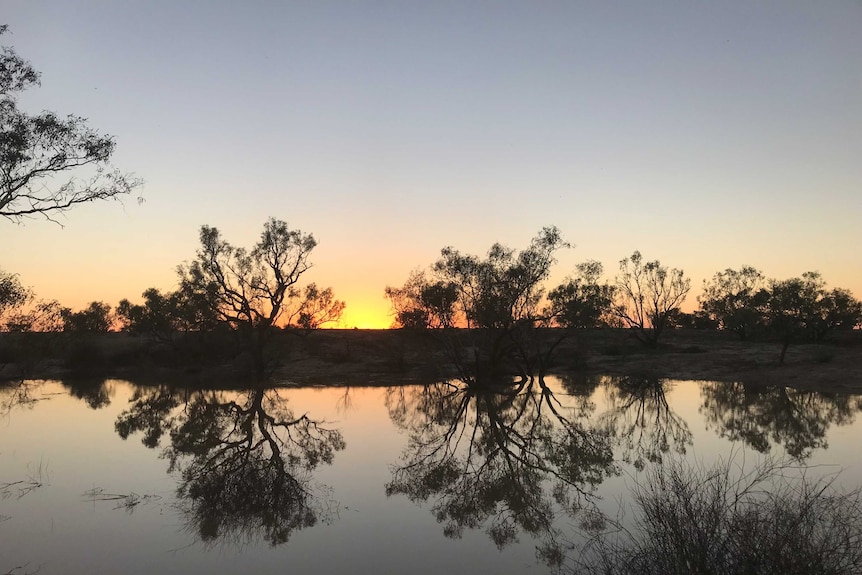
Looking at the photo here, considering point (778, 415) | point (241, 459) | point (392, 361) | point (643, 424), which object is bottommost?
point (241, 459)

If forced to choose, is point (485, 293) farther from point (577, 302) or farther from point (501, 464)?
point (501, 464)

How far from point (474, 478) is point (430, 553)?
5.07 meters

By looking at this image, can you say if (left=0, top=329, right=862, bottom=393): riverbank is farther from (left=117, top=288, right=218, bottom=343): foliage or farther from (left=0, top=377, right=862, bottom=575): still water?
(left=0, top=377, right=862, bottom=575): still water

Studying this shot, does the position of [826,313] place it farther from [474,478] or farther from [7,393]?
[7,393]

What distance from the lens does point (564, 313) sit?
41.7 m

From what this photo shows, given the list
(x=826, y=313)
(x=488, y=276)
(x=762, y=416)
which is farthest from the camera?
(x=826, y=313)

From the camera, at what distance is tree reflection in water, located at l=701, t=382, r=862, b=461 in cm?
1745

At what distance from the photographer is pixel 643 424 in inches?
852

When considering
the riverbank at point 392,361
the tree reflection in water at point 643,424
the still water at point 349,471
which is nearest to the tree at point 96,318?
the riverbank at point 392,361

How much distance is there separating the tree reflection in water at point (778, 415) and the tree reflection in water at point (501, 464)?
484cm

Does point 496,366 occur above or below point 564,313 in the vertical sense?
below

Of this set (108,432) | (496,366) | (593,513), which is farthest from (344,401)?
(593,513)

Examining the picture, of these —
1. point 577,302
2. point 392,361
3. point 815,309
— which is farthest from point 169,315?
point 815,309

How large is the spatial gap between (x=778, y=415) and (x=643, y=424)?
233 inches
